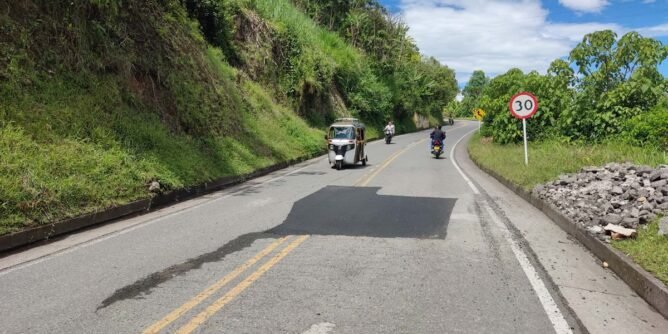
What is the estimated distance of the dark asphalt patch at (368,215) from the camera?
7982 millimetres

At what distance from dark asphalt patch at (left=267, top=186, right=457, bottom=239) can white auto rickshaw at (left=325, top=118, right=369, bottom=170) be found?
6606mm

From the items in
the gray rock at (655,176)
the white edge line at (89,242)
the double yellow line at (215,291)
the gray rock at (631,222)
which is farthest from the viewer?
the gray rock at (655,176)

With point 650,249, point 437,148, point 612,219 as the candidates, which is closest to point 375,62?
point 437,148

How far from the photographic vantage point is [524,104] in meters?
16.0

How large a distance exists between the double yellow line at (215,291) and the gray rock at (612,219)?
4.60 metres

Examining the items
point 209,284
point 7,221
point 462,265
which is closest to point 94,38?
point 7,221

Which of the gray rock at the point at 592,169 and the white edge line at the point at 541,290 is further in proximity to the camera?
the gray rock at the point at 592,169

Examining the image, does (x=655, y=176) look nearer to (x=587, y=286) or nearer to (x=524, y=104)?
(x=587, y=286)

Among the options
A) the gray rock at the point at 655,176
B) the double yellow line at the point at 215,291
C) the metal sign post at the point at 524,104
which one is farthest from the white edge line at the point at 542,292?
the metal sign post at the point at 524,104

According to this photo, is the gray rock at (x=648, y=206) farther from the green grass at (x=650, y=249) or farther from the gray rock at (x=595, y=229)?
the gray rock at (x=595, y=229)

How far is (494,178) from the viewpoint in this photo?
16828 millimetres

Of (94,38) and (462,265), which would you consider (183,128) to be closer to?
(94,38)

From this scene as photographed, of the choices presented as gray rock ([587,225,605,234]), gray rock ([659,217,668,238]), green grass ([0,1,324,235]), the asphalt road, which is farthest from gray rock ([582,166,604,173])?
green grass ([0,1,324,235])

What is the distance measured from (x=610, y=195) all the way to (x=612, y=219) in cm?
172
